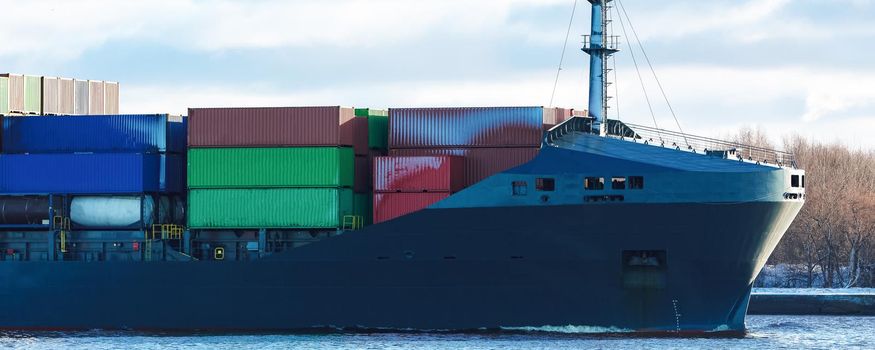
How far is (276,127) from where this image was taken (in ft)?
199

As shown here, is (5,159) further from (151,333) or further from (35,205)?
(151,333)

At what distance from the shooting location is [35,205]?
63688mm

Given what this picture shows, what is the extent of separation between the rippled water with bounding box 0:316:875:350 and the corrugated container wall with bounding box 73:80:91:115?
35.6 feet

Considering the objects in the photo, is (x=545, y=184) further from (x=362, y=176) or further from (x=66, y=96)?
(x=66, y=96)

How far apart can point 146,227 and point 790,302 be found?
112 feet

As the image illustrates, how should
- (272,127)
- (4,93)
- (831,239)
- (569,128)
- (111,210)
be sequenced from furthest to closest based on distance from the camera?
(831,239), (4,93), (111,210), (272,127), (569,128)

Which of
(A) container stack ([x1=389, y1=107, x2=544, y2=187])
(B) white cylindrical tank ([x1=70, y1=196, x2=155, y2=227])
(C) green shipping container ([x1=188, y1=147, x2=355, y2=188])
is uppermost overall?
(A) container stack ([x1=389, y1=107, x2=544, y2=187])

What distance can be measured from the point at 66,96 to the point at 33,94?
224 cm

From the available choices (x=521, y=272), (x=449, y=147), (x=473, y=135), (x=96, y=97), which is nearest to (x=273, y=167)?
(x=449, y=147)

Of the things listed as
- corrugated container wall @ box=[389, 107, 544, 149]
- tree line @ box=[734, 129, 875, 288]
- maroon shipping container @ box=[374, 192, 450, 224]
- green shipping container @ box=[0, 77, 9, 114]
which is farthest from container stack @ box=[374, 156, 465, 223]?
tree line @ box=[734, 129, 875, 288]

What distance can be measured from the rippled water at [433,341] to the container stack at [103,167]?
4.56 m

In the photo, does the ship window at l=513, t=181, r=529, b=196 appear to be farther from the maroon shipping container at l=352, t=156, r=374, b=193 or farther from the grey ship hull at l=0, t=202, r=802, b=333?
the maroon shipping container at l=352, t=156, r=374, b=193

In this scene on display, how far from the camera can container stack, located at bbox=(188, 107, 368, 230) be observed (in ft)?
196

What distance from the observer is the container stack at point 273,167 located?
5972 cm
